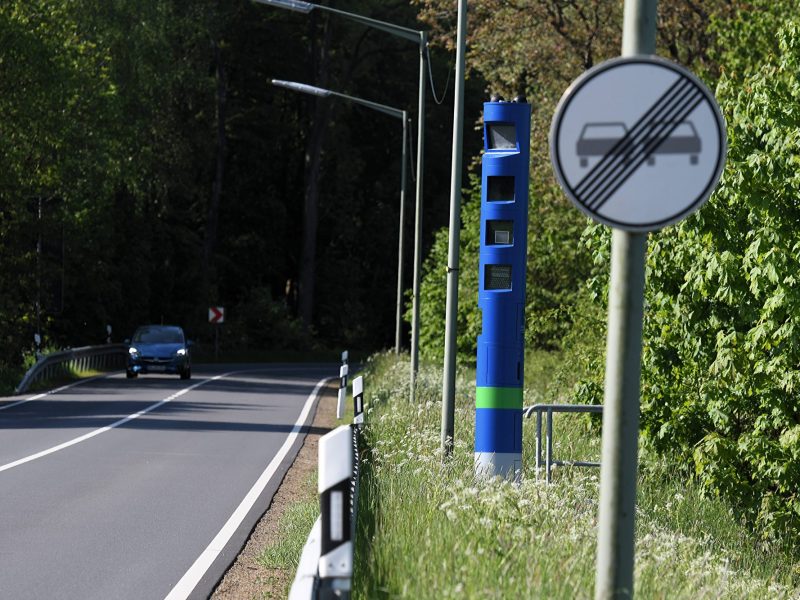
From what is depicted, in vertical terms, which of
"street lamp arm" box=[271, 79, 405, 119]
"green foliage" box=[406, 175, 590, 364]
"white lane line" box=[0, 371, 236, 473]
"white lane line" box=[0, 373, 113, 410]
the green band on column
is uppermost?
"street lamp arm" box=[271, 79, 405, 119]

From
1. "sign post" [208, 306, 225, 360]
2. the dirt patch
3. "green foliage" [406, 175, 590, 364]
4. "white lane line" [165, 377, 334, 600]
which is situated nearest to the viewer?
the dirt patch

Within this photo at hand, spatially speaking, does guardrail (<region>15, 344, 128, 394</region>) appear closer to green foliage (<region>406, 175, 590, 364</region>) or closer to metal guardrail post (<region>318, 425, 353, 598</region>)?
green foliage (<region>406, 175, 590, 364</region>)

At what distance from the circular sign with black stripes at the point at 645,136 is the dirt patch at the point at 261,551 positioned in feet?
16.9

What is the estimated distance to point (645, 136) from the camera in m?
5.54

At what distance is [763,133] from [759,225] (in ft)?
3.53

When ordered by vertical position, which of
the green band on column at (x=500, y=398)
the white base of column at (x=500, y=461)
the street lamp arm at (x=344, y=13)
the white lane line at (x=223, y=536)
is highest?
the street lamp arm at (x=344, y=13)

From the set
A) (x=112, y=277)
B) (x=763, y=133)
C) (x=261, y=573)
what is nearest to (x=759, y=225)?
(x=763, y=133)

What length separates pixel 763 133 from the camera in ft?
54.5

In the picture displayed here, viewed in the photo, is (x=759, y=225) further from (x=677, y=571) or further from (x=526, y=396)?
(x=526, y=396)

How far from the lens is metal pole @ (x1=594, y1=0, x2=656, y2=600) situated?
5750 mm

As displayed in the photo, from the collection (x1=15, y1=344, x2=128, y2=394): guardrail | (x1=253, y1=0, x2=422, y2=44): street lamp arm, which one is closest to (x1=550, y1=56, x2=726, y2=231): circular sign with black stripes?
(x1=253, y1=0, x2=422, y2=44): street lamp arm

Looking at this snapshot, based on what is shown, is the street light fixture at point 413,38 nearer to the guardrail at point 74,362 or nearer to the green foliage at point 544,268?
the green foliage at point 544,268

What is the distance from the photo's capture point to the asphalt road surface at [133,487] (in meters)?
10.9

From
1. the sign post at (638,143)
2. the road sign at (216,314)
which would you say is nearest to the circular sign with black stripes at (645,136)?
the sign post at (638,143)
